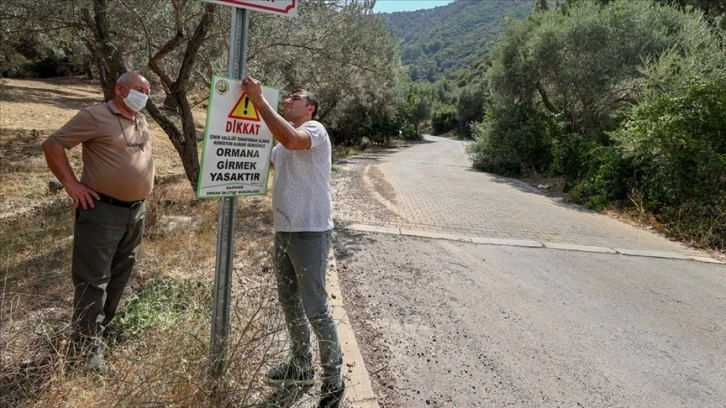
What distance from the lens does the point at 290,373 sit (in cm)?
269

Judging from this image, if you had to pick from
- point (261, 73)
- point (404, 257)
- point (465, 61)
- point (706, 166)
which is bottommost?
point (404, 257)

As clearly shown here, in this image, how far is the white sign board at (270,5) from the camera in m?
2.01

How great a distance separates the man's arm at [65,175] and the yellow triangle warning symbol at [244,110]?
130cm

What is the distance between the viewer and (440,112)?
68.3m

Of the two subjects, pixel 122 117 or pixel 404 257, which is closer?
pixel 122 117

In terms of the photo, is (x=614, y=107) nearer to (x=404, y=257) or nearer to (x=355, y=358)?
(x=404, y=257)

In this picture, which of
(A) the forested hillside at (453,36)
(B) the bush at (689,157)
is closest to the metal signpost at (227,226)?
(B) the bush at (689,157)

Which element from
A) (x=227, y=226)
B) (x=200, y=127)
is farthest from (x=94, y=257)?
(x=200, y=127)

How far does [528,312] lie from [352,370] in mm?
2127

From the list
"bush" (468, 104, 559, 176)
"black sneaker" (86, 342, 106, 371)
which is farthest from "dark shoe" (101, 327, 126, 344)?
"bush" (468, 104, 559, 176)

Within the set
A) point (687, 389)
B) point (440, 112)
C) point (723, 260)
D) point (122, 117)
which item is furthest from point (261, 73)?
point (440, 112)

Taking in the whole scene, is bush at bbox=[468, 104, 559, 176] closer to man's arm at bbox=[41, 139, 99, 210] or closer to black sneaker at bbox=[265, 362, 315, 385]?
black sneaker at bbox=[265, 362, 315, 385]

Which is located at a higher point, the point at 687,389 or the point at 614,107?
the point at 614,107

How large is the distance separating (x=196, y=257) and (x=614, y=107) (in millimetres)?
12808
